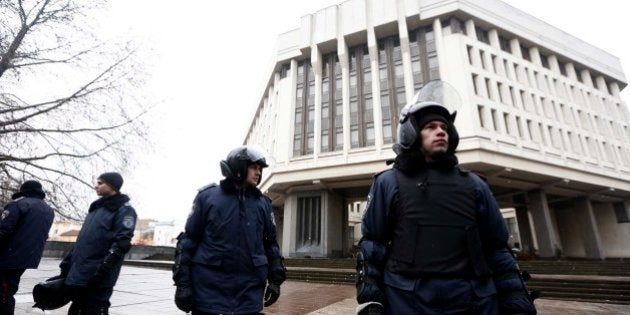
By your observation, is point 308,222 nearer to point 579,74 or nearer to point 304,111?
point 304,111

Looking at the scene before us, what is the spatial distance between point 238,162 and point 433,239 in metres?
1.74

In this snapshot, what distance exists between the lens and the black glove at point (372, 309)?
1656 mm

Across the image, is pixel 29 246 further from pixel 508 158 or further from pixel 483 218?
pixel 508 158

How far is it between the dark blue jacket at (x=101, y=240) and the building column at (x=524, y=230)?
33.4 meters

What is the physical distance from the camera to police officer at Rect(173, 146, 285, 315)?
235 centimetres

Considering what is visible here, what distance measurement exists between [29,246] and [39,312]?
5.38 feet

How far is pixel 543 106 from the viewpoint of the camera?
26.3 metres

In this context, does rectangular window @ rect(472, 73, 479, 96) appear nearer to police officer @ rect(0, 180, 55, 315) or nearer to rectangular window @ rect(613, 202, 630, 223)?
rectangular window @ rect(613, 202, 630, 223)

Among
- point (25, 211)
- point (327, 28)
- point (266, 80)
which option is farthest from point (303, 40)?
point (25, 211)

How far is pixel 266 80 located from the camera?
111ft

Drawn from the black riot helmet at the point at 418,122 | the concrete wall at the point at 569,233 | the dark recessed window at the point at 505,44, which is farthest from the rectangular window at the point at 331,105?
the concrete wall at the point at 569,233

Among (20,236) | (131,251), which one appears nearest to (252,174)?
(20,236)

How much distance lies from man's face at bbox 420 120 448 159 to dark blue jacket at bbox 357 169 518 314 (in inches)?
10.4

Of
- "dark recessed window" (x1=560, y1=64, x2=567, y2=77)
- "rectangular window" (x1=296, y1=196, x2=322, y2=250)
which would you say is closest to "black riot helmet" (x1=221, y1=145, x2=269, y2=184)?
"rectangular window" (x1=296, y1=196, x2=322, y2=250)
